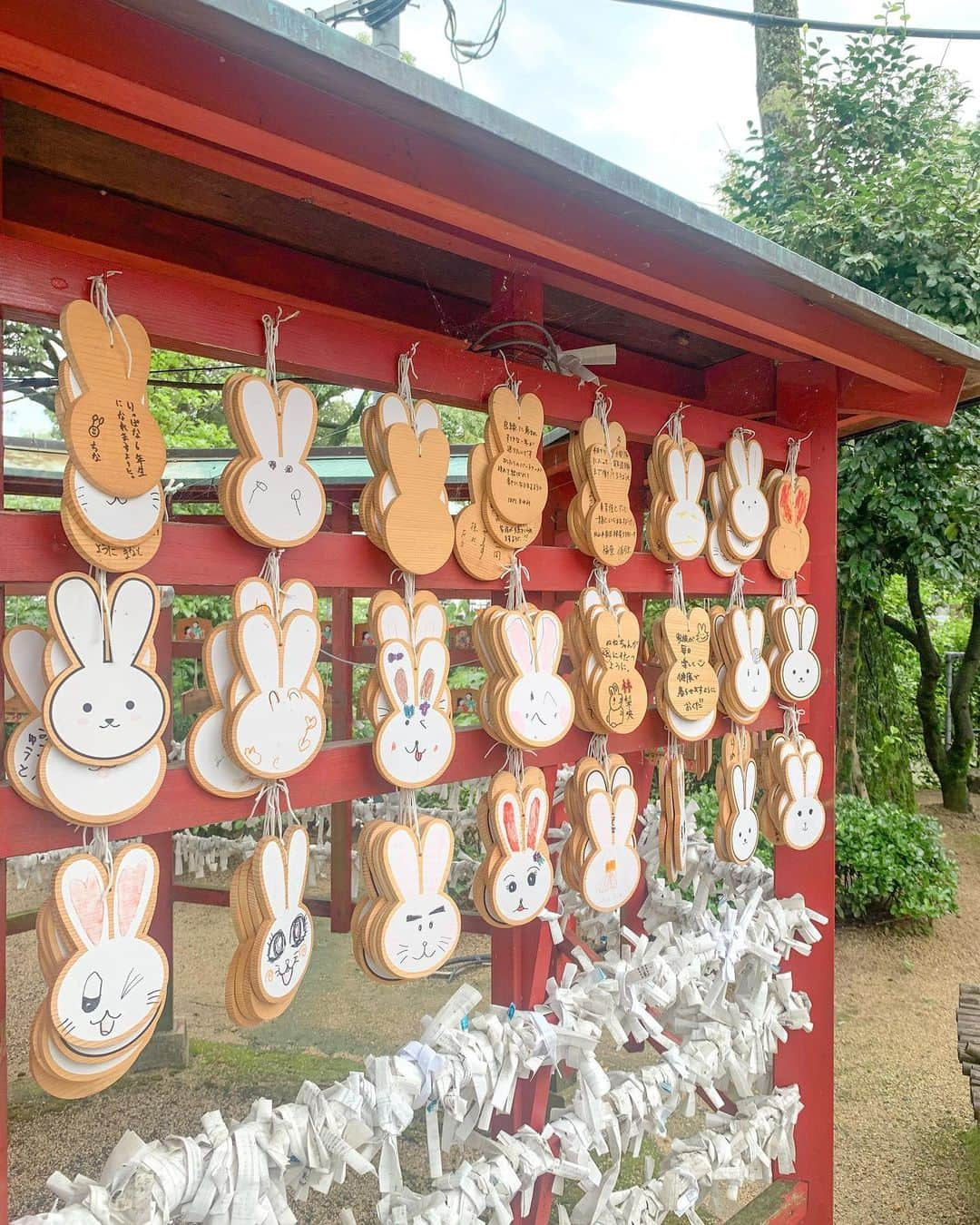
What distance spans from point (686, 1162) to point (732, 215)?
18.2 feet

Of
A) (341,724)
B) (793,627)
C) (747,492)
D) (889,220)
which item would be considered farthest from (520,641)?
(889,220)

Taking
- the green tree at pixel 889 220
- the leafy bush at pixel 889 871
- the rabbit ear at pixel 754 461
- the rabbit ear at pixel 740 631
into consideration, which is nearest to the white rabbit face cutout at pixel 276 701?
the rabbit ear at pixel 740 631

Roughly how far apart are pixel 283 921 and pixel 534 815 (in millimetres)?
491

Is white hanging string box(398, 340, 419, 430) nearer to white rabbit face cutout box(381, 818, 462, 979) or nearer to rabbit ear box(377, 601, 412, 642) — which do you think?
rabbit ear box(377, 601, 412, 642)

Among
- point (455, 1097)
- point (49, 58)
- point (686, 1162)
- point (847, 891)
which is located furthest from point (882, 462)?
point (49, 58)

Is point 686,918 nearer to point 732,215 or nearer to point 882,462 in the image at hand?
point 882,462

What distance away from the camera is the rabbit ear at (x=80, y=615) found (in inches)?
39.2

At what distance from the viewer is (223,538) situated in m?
1.19

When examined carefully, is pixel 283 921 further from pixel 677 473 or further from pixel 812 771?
pixel 812 771

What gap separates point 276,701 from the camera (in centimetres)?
119

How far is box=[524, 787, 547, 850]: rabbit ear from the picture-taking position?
150cm

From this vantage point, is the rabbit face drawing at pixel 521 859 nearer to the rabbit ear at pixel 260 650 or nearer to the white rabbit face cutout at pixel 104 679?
the rabbit ear at pixel 260 650

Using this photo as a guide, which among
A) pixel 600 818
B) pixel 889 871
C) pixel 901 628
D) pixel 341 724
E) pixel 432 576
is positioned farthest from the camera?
pixel 901 628

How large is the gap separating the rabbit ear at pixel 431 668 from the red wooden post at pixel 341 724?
2538 millimetres
